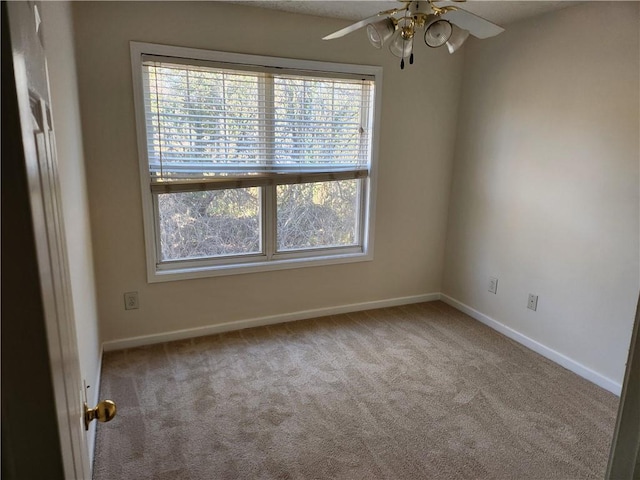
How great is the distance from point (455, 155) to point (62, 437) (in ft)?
11.7

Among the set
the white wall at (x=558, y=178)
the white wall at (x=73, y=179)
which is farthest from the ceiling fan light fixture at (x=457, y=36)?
the white wall at (x=73, y=179)

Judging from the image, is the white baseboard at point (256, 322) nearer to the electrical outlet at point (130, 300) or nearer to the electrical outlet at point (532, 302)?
the electrical outlet at point (130, 300)

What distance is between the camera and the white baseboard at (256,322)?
295 centimetres

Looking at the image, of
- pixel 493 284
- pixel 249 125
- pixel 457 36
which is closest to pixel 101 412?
pixel 457 36

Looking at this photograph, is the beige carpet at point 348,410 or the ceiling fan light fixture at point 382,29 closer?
the ceiling fan light fixture at point 382,29

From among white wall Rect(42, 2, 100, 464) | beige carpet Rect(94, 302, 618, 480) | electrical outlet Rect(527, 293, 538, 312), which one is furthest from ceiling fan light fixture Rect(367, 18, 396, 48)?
electrical outlet Rect(527, 293, 538, 312)

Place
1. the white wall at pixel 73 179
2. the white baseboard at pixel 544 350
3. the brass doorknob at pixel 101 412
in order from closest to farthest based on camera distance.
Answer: the brass doorknob at pixel 101 412, the white wall at pixel 73 179, the white baseboard at pixel 544 350

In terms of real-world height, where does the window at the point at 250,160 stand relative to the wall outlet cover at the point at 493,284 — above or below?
above

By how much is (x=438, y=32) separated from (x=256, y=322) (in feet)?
7.82

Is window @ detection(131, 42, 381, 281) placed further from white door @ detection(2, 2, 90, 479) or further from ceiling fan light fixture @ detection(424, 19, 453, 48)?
white door @ detection(2, 2, 90, 479)

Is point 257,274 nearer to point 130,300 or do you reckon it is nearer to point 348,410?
point 130,300

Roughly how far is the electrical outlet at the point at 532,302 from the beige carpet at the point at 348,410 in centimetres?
31

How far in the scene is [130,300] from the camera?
2.90 m

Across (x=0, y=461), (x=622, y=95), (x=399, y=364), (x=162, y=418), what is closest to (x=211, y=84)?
(x=162, y=418)
